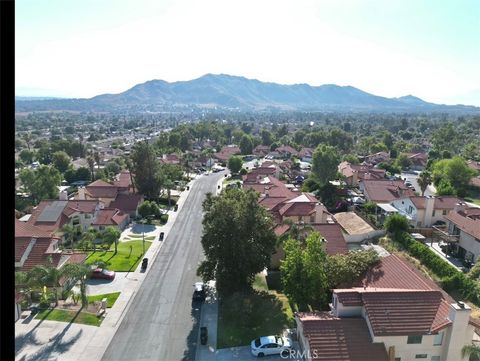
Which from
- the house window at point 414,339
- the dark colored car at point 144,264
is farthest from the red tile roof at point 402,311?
the dark colored car at point 144,264

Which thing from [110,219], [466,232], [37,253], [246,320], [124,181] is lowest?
[110,219]

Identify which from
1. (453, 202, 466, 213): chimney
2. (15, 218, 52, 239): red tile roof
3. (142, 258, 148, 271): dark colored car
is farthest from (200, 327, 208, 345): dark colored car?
(453, 202, 466, 213): chimney

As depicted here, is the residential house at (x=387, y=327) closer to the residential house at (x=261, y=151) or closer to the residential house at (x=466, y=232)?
the residential house at (x=466, y=232)

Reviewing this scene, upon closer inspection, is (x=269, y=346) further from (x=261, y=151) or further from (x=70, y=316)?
(x=261, y=151)

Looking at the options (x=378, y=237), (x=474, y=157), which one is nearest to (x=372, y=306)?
(x=378, y=237)

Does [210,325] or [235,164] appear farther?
[235,164]

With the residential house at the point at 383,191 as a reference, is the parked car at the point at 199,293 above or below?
below

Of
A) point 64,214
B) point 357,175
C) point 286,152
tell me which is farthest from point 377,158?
point 64,214

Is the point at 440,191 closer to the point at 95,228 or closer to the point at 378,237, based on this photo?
the point at 378,237
